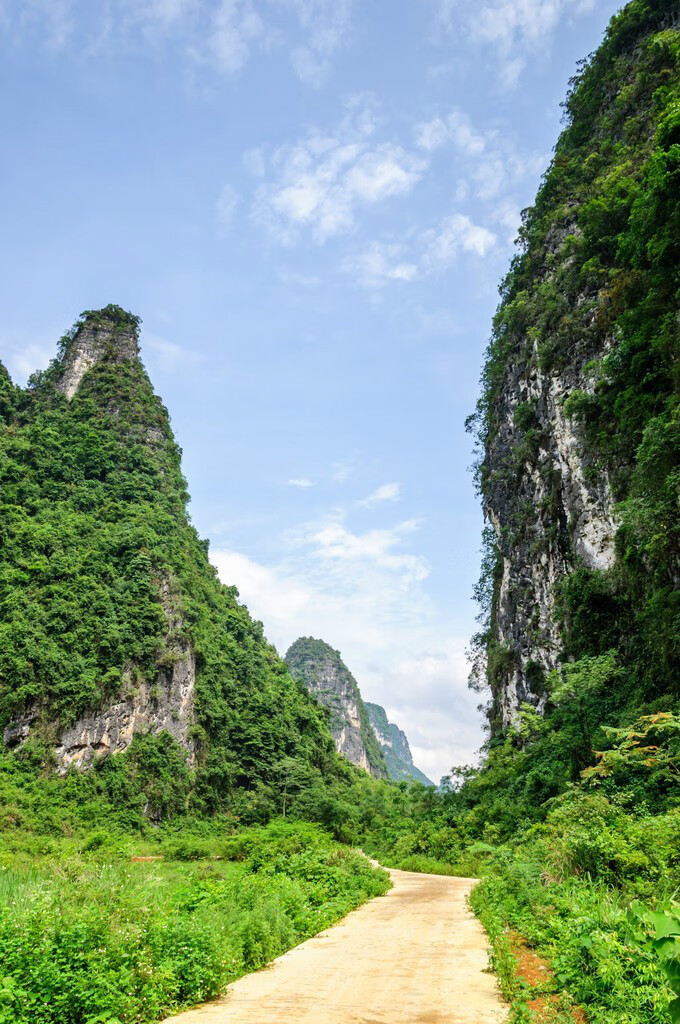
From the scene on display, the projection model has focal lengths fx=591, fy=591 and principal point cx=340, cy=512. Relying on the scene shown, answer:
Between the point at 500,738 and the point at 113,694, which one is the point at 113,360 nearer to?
the point at 113,694

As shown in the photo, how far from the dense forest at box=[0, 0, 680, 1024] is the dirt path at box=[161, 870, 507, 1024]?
32 centimetres

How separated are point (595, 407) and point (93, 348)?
171ft

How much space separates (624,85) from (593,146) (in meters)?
2.31

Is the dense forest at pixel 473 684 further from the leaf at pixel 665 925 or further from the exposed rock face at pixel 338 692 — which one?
the exposed rock face at pixel 338 692

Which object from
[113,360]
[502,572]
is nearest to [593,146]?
[502,572]

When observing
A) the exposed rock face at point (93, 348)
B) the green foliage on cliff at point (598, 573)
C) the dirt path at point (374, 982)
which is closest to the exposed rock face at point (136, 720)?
the green foliage on cliff at point (598, 573)

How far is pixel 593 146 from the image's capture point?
→ 2550 centimetres

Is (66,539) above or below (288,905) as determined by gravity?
above

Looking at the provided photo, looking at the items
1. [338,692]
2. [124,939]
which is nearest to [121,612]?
[124,939]

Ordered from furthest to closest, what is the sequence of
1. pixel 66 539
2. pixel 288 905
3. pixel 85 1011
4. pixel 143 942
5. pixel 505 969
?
pixel 66 539 → pixel 288 905 → pixel 505 969 → pixel 143 942 → pixel 85 1011

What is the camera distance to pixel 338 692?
101500mm

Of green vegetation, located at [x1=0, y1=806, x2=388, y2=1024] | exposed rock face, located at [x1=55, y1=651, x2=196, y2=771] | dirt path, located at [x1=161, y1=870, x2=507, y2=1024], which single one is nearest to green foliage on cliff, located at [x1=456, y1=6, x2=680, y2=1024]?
dirt path, located at [x1=161, y1=870, x2=507, y2=1024]

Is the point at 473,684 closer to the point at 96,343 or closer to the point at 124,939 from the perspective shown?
the point at 124,939

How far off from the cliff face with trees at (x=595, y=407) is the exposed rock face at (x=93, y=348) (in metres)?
39.9
